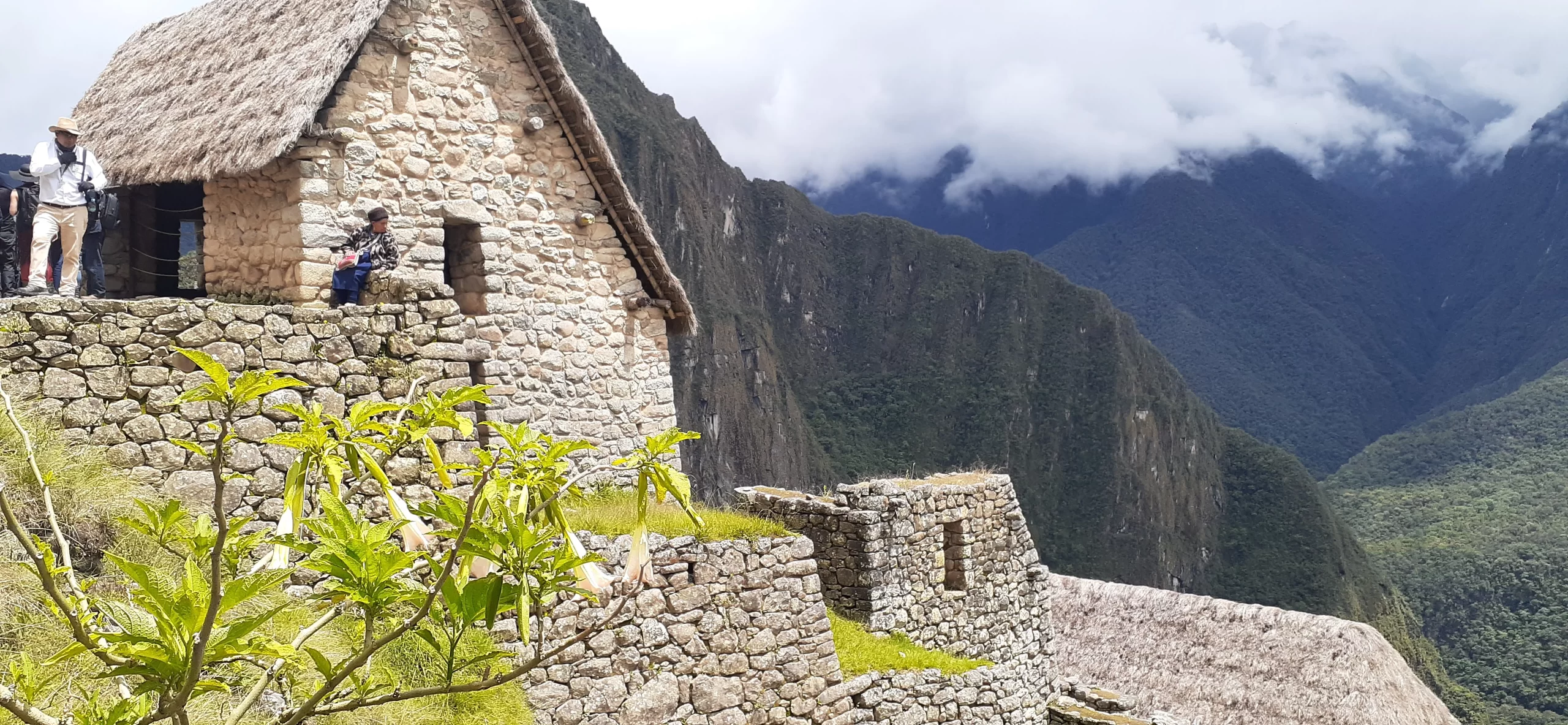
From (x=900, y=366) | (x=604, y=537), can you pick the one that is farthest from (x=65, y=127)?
(x=900, y=366)

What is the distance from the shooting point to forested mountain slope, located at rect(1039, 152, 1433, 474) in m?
129

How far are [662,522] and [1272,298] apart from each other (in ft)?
496

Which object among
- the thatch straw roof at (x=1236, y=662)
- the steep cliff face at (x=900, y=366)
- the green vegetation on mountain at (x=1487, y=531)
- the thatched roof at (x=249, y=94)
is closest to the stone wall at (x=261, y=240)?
the thatched roof at (x=249, y=94)

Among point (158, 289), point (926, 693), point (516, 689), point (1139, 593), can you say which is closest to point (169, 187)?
point (158, 289)

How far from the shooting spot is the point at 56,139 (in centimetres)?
771

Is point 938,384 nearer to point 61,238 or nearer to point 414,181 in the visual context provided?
point 414,181

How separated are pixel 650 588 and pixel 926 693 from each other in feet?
9.22

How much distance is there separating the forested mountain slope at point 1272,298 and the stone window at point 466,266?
404 ft

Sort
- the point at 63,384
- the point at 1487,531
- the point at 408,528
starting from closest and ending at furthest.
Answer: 1. the point at 408,528
2. the point at 63,384
3. the point at 1487,531

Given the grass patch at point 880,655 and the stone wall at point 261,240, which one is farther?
the grass patch at point 880,655

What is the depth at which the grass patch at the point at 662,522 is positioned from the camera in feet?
20.7

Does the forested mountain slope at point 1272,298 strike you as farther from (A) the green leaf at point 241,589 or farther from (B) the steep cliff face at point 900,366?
(A) the green leaf at point 241,589

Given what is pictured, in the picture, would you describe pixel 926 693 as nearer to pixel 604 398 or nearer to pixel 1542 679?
pixel 604 398

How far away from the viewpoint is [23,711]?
2.00 meters
